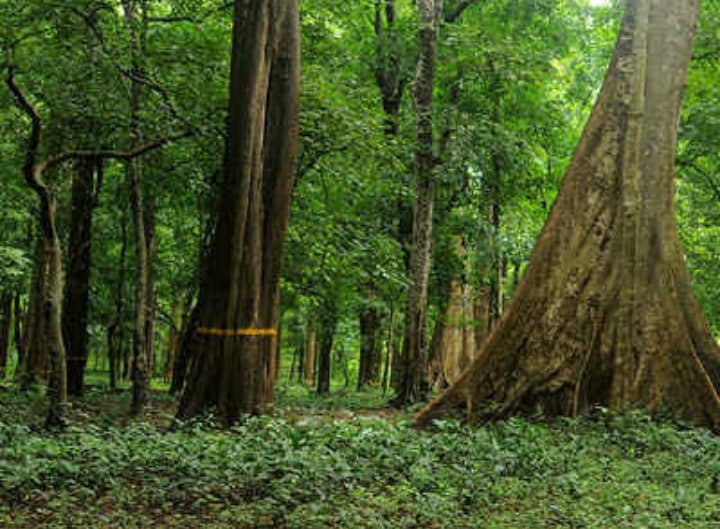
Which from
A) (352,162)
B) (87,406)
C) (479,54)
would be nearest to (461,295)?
(479,54)

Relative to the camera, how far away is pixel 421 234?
589 inches

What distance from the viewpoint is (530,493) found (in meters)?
6.18

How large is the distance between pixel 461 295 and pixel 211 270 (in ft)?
40.5

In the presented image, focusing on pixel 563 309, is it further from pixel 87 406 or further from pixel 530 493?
pixel 87 406

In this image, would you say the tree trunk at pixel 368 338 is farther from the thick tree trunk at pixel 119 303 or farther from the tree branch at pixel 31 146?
the tree branch at pixel 31 146

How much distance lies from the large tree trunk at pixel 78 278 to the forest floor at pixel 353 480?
7466 mm

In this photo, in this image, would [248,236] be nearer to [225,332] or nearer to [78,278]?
Result: [225,332]

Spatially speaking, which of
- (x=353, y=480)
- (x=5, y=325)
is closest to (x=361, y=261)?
(x=353, y=480)

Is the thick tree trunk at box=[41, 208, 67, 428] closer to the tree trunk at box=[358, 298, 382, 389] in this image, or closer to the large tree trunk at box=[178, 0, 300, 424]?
the large tree trunk at box=[178, 0, 300, 424]

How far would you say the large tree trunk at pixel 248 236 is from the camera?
9438 millimetres

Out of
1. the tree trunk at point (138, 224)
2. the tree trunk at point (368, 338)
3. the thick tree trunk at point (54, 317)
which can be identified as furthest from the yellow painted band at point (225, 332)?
the tree trunk at point (368, 338)

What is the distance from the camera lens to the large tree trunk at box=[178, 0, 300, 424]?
9.44m

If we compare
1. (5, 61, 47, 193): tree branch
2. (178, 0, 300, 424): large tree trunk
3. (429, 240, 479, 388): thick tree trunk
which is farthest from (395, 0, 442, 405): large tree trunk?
(5, 61, 47, 193): tree branch

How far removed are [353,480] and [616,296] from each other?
197 inches
